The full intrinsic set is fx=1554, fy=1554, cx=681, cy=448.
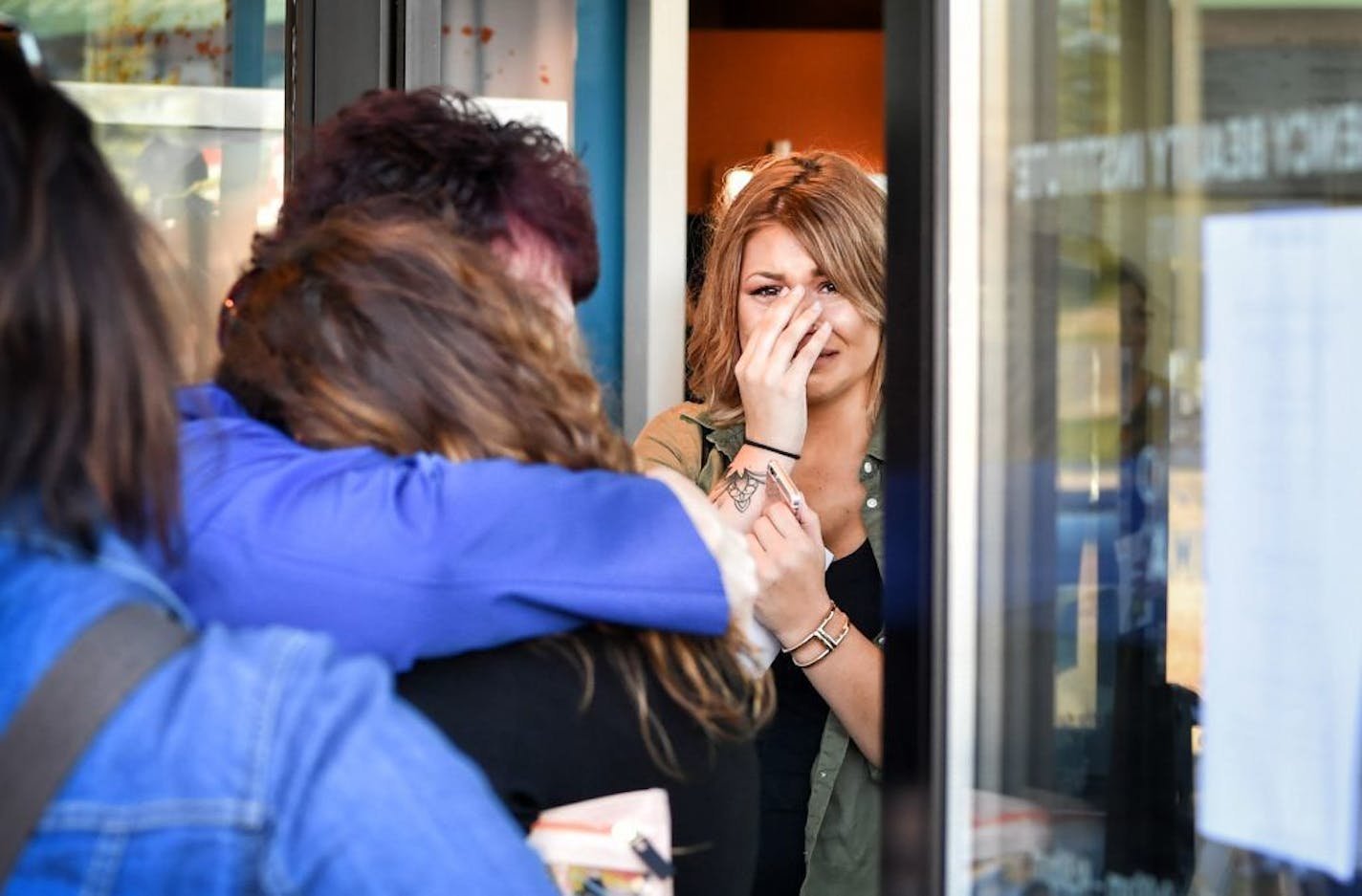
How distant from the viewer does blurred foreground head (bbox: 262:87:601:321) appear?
4.08 feet

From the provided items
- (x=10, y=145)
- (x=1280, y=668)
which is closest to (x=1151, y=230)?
(x=1280, y=668)

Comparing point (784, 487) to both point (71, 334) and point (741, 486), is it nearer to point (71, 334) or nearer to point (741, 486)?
point (741, 486)

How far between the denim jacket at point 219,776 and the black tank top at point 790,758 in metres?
1.21

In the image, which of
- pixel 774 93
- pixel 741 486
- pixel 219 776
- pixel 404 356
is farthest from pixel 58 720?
pixel 774 93

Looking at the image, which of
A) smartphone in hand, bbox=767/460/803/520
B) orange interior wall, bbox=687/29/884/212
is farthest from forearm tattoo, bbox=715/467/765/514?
orange interior wall, bbox=687/29/884/212

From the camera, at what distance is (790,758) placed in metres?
1.93

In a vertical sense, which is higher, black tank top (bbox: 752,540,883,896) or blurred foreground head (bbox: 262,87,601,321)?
blurred foreground head (bbox: 262,87,601,321)

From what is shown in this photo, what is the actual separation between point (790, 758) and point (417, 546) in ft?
3.30

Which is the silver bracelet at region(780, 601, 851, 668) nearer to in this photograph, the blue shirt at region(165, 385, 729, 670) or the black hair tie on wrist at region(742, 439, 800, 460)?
the black hair tie on wrist at region(742, 439, 800, 460)

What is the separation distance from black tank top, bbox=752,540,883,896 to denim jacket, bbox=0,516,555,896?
1.21m

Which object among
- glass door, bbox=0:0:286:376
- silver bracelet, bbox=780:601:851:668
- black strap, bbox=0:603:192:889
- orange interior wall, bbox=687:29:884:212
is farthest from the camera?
orange interior wall, bbox=687:29:884:212

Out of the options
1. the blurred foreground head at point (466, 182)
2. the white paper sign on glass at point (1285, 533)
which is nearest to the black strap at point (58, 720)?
the blurred foreground head at point (466, 182)

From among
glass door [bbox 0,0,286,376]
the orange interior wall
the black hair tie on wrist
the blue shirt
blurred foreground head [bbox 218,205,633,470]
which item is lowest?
the blue shirt

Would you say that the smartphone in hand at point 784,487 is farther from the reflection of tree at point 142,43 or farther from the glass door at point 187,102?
the reflection of tree at point 142,43
